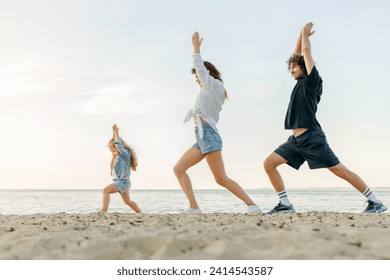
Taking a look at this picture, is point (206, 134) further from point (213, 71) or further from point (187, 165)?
point (213, 71)

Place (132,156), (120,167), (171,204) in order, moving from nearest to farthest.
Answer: (120,167) → (132,156) → (171,204)

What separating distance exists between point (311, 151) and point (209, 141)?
1.37 metres

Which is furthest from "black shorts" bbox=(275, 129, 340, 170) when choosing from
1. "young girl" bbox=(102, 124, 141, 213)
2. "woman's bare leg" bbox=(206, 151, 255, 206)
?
"young girl" bbox=(102, 124, 141, 213)

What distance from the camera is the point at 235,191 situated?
6.43 metres

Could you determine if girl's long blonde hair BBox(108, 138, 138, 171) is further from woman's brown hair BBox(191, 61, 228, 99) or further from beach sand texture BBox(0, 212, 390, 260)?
beach sand texture BBox(0, 212, 390, 260)

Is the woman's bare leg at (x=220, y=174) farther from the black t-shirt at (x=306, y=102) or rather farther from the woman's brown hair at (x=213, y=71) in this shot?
the black t-shirt at (x=306, y=102)

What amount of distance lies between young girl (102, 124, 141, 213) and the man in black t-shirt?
4.09 meters

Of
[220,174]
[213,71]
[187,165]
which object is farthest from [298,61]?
[187,165]

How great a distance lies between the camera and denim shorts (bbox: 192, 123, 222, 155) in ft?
21.0

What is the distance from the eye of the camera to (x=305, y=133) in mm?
6402
